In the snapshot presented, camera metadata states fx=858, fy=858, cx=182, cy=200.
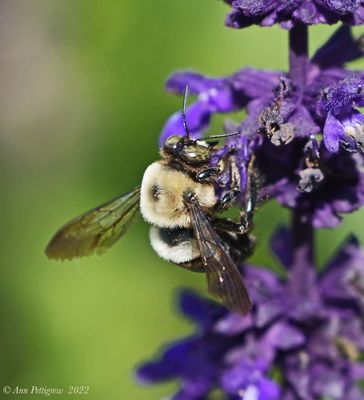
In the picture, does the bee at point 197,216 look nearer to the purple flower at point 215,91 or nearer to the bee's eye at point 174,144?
the bee's eye at point 174,144

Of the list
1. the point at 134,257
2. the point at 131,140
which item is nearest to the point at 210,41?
the point at 131,140

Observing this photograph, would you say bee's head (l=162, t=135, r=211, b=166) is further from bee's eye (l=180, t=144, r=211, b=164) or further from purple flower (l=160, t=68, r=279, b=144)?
purple flower (l=160, t=68, r=279, b=144)

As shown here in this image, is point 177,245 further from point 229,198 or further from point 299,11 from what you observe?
point 299,11

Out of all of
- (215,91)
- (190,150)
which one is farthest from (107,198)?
(190,150)

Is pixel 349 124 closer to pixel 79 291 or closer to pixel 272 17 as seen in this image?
pixel 272 17

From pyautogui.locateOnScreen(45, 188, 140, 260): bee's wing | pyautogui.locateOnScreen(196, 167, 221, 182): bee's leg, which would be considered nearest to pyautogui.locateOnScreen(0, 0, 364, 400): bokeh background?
pyautogui.locateOnScreen(45, 188, 140, 260): bee's wing
